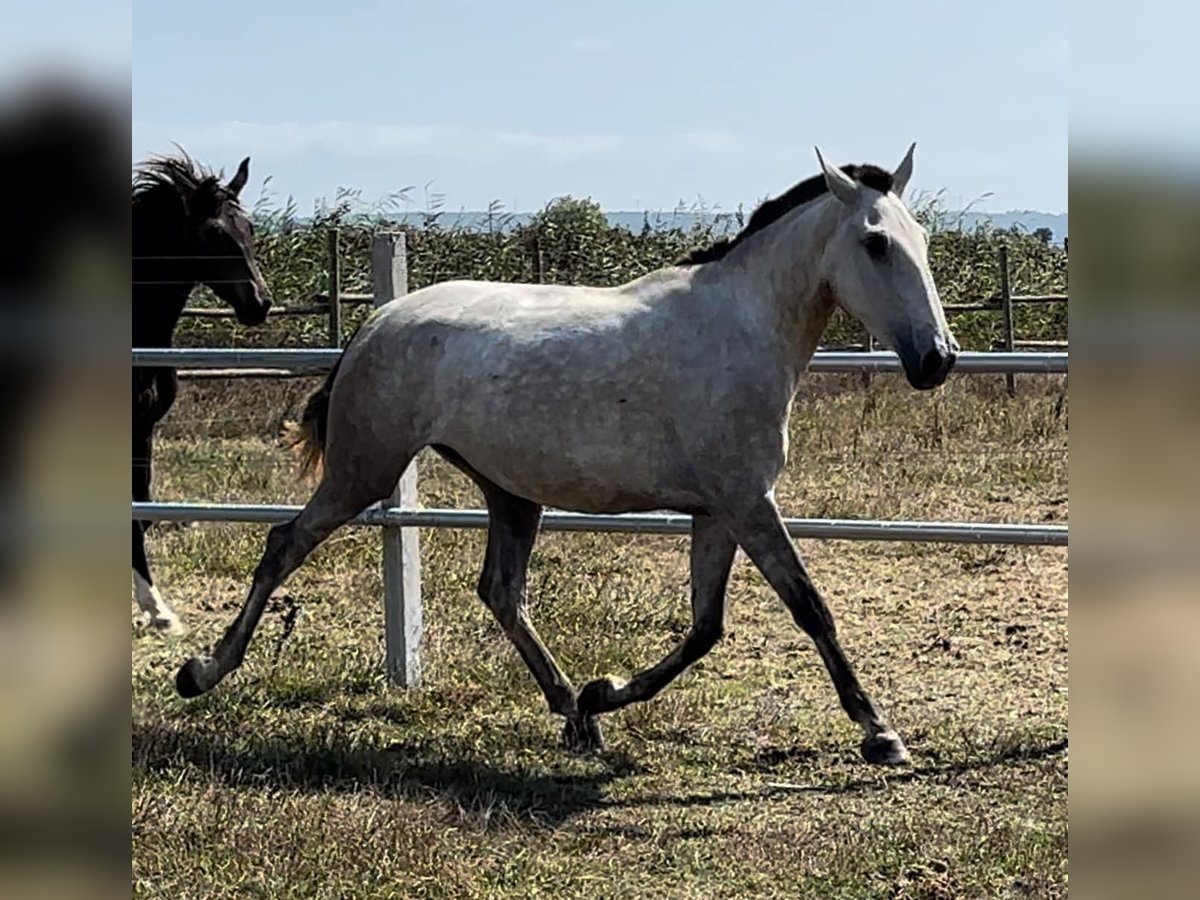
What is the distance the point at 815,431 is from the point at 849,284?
6.13 metres

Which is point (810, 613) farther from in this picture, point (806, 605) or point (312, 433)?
point (312, 433)

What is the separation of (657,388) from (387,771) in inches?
57.0

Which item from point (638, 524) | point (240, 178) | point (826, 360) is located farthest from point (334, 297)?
point (826, 360)

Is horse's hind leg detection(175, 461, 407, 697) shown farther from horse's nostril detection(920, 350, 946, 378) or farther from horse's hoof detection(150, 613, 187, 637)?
horse's nostril detection(920, 350, 946, 378)

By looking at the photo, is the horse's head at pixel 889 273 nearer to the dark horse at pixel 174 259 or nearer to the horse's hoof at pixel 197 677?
the horse's hoof at pixel 197 677

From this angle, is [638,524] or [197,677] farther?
[638,524]

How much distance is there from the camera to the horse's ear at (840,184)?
4250mm

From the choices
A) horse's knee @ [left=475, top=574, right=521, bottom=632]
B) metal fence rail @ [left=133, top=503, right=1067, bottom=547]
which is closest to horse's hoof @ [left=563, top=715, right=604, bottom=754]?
horse's knee @ [left=475, top=574, right=521, bottom=632]

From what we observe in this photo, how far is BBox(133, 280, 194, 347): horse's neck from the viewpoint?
6598 mm

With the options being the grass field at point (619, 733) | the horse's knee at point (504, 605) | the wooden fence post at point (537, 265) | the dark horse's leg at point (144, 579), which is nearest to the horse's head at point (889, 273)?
the grass field at point (619, 733)

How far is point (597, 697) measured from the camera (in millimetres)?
4742

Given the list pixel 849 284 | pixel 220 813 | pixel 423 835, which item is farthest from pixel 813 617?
pixel 220 813

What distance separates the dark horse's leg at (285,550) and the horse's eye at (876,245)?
5.66 feet
